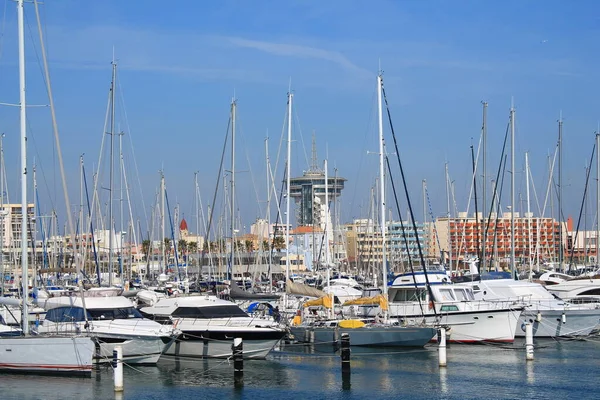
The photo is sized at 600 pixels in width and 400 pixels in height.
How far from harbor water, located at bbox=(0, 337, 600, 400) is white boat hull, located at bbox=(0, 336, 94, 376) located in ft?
1.15

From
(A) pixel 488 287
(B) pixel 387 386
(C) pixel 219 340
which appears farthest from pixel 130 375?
(A) pixel 488 287

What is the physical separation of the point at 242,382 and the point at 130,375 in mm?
4469

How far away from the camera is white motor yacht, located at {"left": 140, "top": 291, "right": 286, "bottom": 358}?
33750 millimetres

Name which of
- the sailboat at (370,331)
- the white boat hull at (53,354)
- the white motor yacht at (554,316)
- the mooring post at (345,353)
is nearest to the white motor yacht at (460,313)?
the sailboat at (370,331)

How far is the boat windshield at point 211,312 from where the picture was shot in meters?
35.2

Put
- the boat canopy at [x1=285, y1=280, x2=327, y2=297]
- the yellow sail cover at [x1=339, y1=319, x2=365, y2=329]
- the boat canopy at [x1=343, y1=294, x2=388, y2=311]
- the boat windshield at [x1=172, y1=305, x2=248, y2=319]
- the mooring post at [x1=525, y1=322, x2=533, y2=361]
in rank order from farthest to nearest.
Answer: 1. the boat canopy at [x1=285, y1=280, x2=327, y2=297]
2. the boat canopy at [x1=343, y1=294, x2=388, y2=311]
3. the yellow sail cover at [x1=339, y1=319, x2=365, y2=329]
4. the boat windshield at [x1=172, y1=305, x2=248, y2=319]
5. the mooring post at [x1=525, y1=322, x2=533, y2=361]

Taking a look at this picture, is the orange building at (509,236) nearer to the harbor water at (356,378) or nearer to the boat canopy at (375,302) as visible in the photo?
the boat canopy at (375,302)

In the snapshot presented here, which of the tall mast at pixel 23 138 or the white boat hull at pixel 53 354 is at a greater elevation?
the tall mast at pixel 23 138

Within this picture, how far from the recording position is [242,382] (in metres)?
29.9

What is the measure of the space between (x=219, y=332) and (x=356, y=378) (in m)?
5.72

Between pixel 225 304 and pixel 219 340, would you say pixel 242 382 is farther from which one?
pixel 225 304

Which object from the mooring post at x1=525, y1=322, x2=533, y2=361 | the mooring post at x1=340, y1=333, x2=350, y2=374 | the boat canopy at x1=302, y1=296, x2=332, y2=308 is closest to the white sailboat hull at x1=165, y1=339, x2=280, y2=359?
the mooring post at x1=340, y1=333, x2=350, y2=374

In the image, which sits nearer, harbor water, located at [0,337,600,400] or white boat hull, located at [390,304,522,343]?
harbor water, located at [0,337,600,400]

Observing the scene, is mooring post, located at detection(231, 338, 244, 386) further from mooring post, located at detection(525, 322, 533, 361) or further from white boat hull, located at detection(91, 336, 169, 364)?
mooring post, located at detection(525, 322, 533, 361)
